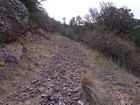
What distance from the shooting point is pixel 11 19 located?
1024cm

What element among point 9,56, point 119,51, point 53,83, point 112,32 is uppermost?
point 112,32

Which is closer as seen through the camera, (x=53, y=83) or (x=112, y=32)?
(x=53, y=83)

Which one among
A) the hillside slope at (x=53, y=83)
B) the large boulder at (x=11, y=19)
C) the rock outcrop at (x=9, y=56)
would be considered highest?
the large boulder at (x=11, y=19)

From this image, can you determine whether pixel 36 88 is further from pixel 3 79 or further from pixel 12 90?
pixel 3 79

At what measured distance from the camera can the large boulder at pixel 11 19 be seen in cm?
986

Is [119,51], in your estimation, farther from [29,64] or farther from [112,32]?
[29,64]

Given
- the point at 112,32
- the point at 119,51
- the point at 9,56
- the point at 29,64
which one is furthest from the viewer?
the point at 112,32

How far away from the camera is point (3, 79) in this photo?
8398 millimetres

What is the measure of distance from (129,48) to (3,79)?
8.52m

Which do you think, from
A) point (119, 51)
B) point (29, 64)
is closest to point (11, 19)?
point (29, 64)

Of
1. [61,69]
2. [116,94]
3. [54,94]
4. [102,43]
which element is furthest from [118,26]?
[54,94]

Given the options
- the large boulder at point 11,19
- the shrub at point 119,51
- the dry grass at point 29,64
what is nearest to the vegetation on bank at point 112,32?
the shrub at point 119,51

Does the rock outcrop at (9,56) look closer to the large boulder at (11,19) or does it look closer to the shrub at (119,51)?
the large boulder at (11,19)

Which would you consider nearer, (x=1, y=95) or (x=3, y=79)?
(x=1, y=95)
